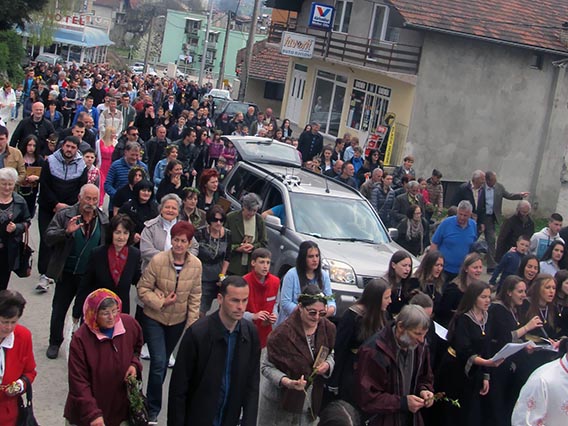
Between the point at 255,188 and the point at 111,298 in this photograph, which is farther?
the point at 255,188

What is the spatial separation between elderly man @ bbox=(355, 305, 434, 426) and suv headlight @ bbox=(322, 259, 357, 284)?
4.25 metres

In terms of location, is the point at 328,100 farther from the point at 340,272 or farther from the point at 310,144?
the point at 340,272

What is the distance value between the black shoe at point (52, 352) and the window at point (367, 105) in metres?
22.2

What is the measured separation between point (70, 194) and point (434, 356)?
531cm

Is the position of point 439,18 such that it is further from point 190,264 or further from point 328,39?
point 190,264

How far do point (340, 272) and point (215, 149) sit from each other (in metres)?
6.78

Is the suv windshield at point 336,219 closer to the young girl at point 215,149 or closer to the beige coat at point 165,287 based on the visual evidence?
the beige coat at point 165,287

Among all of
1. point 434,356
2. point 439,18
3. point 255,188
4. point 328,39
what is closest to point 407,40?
point 439,18

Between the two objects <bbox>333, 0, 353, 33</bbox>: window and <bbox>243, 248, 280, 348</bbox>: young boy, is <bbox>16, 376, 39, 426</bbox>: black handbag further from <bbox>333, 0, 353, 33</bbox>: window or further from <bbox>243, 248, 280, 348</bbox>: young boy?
<bbox>333, 0, 353, 33</bbox>: window

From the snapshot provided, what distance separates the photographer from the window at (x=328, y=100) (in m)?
→ 34.0

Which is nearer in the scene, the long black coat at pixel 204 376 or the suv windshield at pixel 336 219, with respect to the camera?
the long black coat at pixel 204 376

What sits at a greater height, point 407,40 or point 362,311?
point 407,40

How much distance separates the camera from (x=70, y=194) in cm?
1091

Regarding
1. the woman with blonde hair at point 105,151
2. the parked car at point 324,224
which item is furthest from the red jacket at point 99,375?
the woman with blonde hair at point 105,151
